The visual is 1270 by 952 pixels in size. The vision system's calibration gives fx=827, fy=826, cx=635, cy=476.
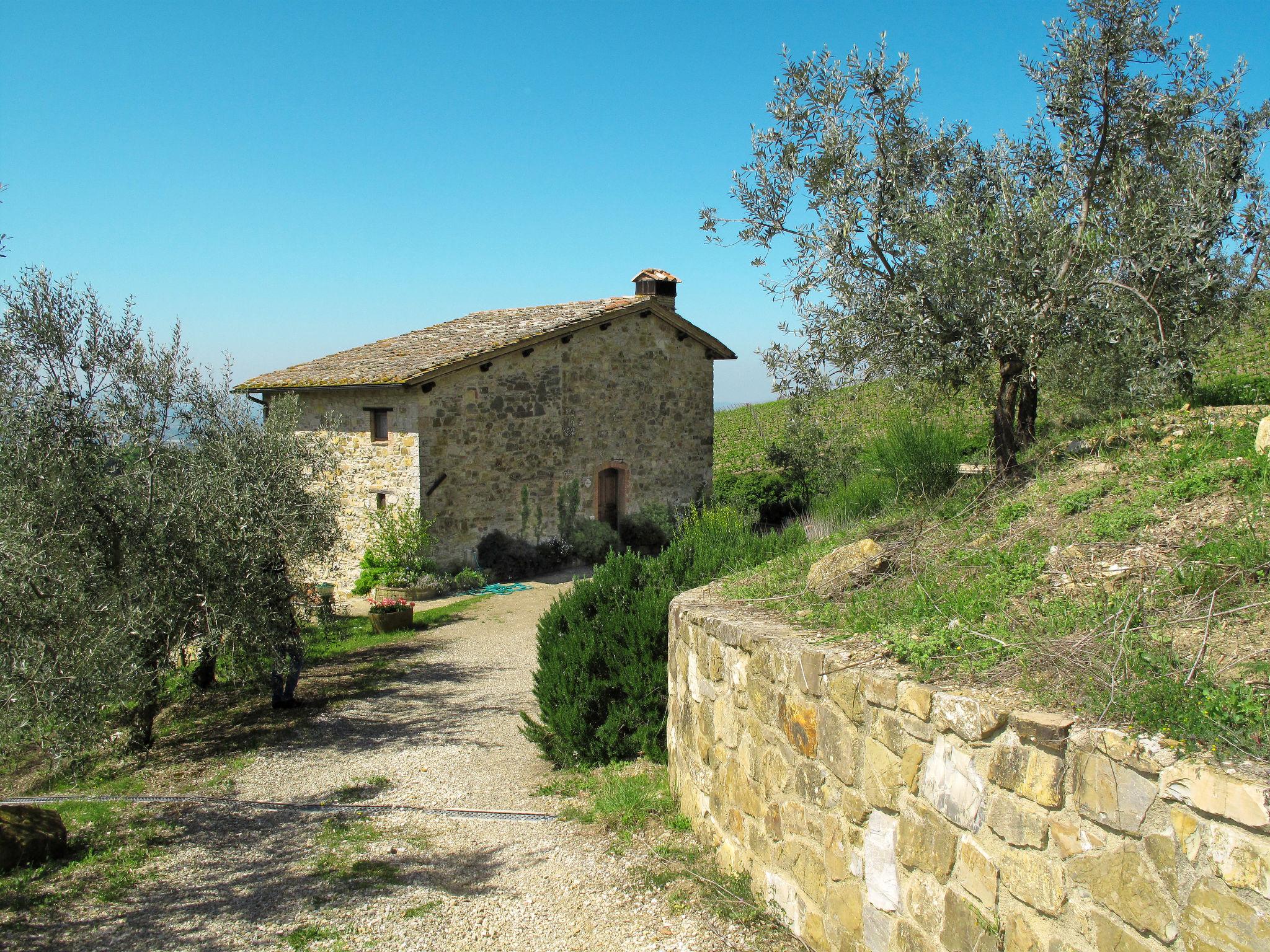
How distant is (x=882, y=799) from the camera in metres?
3.28

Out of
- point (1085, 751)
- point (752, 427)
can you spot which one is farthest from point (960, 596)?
point (752, 427)

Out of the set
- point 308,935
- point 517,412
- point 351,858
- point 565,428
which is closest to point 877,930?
point 308,935

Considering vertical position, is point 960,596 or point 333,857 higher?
point 960,596

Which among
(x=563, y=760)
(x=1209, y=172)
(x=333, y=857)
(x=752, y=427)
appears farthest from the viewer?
(x=752, y=427)

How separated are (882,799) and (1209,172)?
14.3 ft

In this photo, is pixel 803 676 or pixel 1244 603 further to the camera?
pixel 803 676

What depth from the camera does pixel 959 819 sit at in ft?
9.48

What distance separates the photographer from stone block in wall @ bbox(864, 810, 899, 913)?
10.6 feet

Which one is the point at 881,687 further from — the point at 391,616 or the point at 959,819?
the point at 391,616

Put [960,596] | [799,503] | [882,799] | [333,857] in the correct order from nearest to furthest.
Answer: [882,799] → [960,596] → [333,857] → [799,503]

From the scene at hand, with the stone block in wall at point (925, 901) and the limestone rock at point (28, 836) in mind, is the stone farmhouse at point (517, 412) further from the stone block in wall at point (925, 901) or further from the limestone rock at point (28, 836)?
the stone block in wall at point (925, 901)

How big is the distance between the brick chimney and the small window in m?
6.43

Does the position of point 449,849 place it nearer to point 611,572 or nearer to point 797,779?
point 611,572

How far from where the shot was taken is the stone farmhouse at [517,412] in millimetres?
15211
